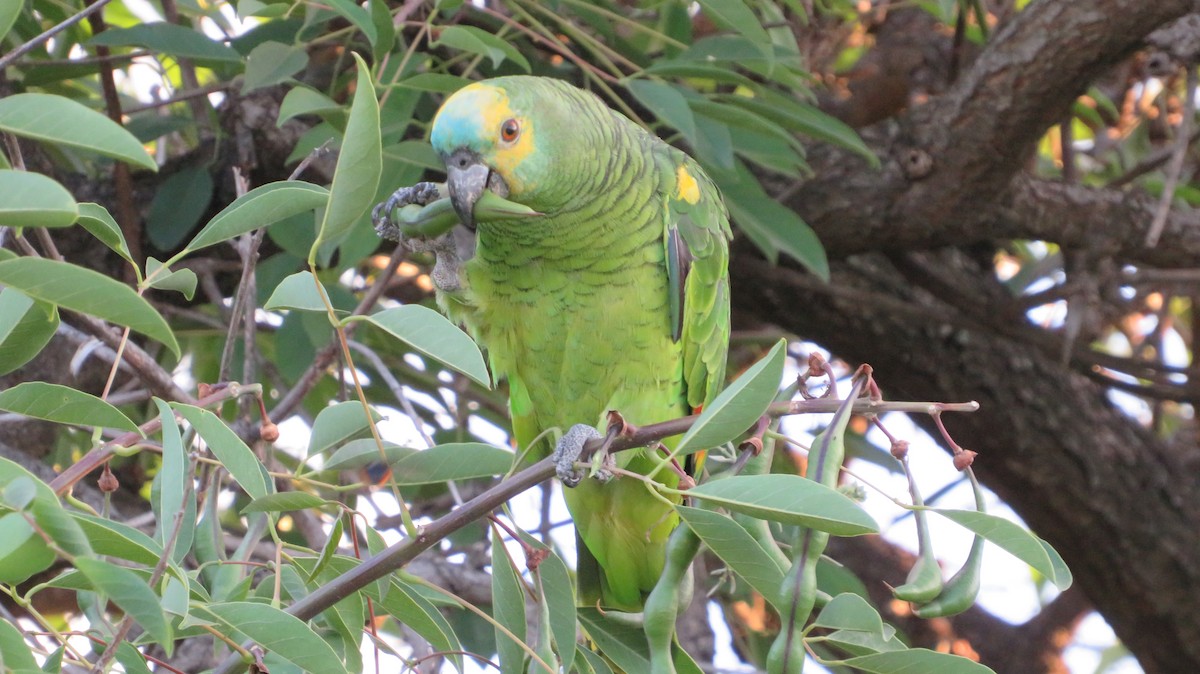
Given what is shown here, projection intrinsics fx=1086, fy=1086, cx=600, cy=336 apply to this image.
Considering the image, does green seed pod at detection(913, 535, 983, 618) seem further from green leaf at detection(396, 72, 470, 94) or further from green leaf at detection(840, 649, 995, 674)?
green leaf at detection(396, 72, 470, 94)

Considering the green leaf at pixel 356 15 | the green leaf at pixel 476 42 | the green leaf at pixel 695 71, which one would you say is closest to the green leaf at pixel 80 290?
the green leaf at pixel 356 15

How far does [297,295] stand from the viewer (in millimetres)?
834

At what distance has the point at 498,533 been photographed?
100 cm

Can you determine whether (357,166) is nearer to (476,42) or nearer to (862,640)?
(862,640)

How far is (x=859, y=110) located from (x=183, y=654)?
1.93m

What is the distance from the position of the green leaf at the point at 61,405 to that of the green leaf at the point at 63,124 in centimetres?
24

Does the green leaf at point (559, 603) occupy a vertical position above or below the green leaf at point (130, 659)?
below

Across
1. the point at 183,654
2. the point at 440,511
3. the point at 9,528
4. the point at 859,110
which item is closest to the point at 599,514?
the point at 440,511

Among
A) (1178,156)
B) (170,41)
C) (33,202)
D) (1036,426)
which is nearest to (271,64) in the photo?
(170,41)

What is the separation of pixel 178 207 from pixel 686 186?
95cm

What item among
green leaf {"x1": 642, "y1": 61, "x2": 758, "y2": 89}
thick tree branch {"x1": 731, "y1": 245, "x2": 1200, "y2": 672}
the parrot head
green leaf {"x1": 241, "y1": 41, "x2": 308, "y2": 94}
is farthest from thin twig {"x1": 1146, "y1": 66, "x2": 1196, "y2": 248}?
green leaf {"x1": 241, "y1": 41, "x2": 308, "y2": 94}

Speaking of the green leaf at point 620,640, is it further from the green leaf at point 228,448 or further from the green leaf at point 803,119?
the green leaf at point 803,119

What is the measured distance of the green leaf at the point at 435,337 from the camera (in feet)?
2.58

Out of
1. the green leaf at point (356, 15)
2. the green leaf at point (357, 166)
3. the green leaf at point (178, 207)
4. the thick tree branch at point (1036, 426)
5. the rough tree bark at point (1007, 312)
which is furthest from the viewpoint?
the thick tree branch at point (1036, 426)
